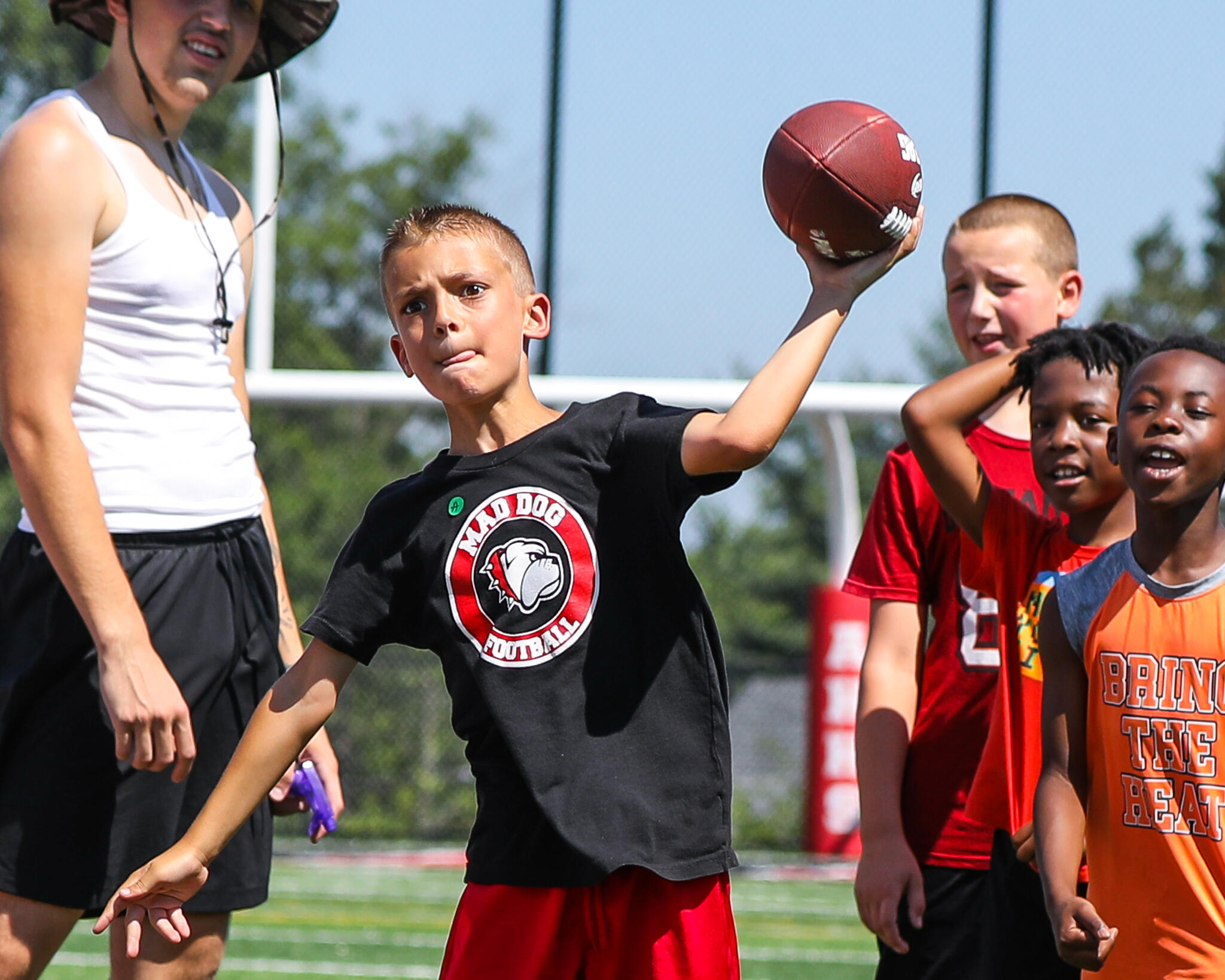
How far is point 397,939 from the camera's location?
6156 millimetres

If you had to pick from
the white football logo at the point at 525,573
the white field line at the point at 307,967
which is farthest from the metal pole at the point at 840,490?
the white football logo at the point at 525,573

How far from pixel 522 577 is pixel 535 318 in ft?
1.41

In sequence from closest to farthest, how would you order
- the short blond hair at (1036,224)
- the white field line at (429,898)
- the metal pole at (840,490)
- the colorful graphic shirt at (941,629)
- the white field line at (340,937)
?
the colorful graphic shirt at (941,629) → the short blond hair at (1036,224) → the white field line at (340,937) → the white field line at (429,898) → the metal pole at (840,490)

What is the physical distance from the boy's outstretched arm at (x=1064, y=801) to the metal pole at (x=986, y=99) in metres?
5.85

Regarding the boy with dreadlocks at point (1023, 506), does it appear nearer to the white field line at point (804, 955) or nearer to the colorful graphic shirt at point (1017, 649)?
the colorful graphic shirt at point (1017, 649)

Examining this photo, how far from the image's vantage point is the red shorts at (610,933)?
7.24ft

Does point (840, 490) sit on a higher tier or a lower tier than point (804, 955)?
higher

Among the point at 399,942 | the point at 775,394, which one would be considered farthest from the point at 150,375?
the point at 399,942

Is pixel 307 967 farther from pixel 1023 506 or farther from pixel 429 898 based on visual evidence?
pixel 1023 506

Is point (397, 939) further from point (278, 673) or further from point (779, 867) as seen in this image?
point (278, 673)

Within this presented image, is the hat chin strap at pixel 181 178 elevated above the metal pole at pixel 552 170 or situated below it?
below

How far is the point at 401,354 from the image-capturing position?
2482mm

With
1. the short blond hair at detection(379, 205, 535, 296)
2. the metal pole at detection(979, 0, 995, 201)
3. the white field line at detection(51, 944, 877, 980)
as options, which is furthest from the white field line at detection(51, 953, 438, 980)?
the metal pole at detection(979, 0, 995, 201)

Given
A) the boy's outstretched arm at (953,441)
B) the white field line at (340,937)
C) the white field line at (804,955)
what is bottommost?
the white field line at (340,937)
